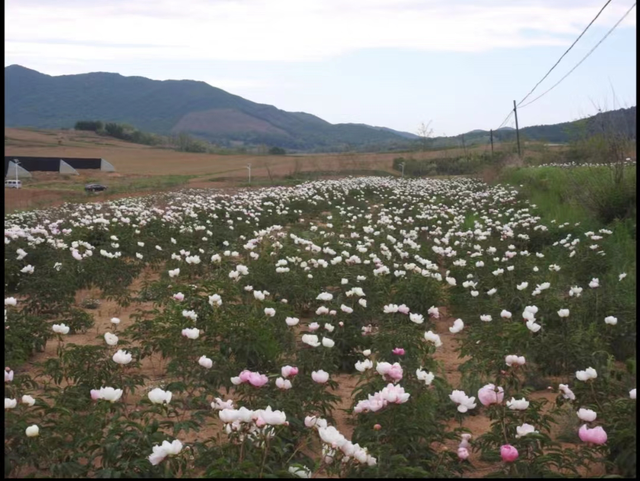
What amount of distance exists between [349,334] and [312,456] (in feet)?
5.83

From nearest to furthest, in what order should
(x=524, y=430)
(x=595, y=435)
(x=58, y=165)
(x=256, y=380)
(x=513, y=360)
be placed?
(x=595, y=435), (x=524, y=430), (x=256, y=380), (x=513, y=360), (x=58, y=165)

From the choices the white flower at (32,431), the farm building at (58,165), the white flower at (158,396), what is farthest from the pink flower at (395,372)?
the farm building at (58,165)

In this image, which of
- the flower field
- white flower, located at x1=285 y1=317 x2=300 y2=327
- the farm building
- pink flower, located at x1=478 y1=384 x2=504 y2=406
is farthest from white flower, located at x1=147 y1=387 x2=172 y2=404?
the farm building

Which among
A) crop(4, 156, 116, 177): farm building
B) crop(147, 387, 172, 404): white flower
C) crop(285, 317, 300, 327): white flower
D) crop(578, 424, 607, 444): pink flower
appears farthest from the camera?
crop(4, 156, 116, 177): farm building

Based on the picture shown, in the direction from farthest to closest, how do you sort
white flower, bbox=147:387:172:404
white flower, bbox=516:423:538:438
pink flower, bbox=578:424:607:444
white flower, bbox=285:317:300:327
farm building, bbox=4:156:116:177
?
farm building, bbox=4:156:116:177 → white flower, bbox=285:317:300:327 → white flower, bbox=147:387:172:404 → white flower, bbox=516:423:538:438 → pink flower, bbox=578:424:607:444

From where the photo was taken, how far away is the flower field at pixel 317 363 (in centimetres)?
282

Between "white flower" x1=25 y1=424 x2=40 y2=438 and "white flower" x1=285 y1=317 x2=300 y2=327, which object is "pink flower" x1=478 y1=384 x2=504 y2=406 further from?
"white flower" x1=25 y1=424 x2=40 y2=438

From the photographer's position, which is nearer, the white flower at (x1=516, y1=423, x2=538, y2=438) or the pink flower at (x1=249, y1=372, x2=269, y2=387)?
the white flower at (x1=516, y1=423, x2=538, y2=438)

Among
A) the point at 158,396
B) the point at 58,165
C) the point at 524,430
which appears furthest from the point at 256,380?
the point at 58,165

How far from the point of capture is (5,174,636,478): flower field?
282 centimetres

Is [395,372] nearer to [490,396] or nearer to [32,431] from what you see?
[490,396]

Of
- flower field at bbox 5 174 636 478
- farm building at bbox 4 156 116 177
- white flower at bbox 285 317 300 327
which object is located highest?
farm building at bbox 4 156 116 177

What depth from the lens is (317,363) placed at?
4.05m

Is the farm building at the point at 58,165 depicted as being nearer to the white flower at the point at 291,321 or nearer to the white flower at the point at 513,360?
the white flower at the point at 291,321
